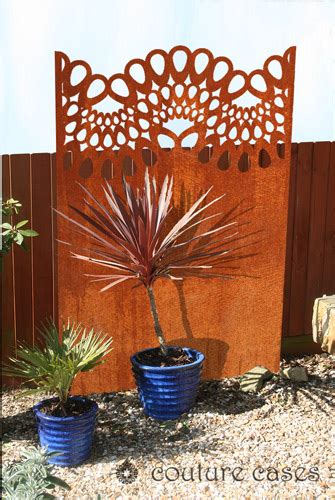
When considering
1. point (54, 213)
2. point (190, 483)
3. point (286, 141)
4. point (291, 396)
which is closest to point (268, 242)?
point (286, 141)

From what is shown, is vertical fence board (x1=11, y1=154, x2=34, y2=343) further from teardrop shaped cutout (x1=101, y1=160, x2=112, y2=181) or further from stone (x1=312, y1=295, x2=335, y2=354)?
stone (x1=312, y1=295, x2=335, y2=354)

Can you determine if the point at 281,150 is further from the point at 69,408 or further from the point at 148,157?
the point at 69,408

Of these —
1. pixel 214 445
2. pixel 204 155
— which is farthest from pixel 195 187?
pixel 214 445

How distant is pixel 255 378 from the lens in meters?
5.29

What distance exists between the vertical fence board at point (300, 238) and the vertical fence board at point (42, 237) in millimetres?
1985

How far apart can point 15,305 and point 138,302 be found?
2.88ft

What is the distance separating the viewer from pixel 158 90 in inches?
192

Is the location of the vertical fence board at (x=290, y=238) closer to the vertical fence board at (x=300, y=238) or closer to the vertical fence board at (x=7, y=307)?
the vertical fence board at (x=300, y=238)

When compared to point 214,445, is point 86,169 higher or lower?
higher

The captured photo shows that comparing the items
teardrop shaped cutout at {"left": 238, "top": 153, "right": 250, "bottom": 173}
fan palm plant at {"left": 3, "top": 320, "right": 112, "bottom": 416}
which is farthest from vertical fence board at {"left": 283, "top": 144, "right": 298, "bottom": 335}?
fan palm plant at {"left": 3, "top": 320, "right": 112, "bottom": 416}

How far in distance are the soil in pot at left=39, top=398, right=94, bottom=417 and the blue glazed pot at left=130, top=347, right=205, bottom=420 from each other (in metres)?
0.44

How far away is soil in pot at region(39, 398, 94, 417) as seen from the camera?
432cm

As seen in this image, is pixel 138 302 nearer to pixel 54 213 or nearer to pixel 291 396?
pixel 54 213

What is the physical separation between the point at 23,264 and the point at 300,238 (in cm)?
222
